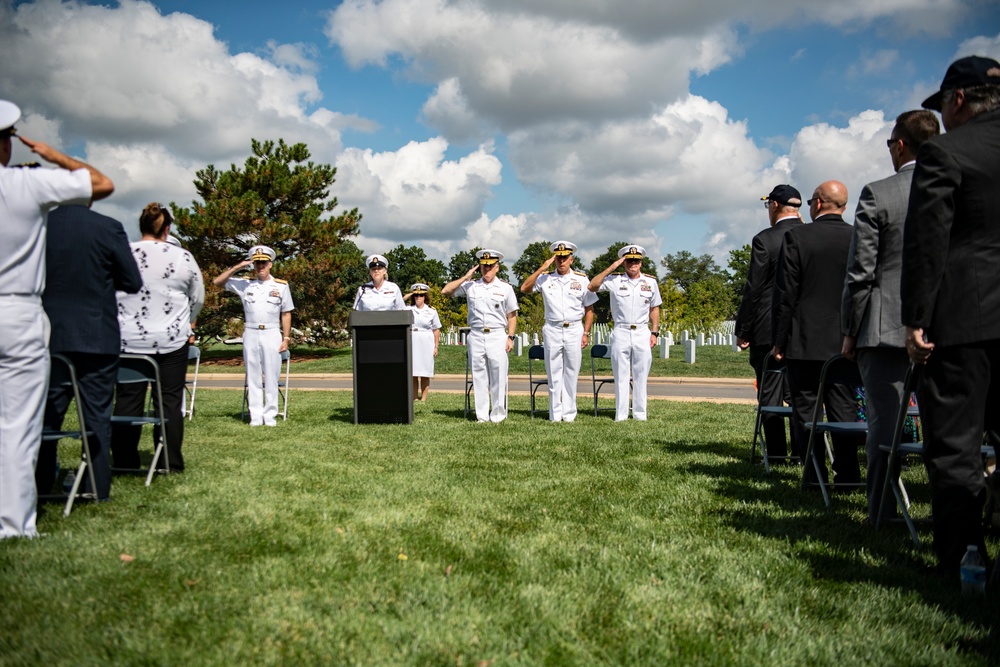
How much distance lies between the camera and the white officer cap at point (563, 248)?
35.0ft

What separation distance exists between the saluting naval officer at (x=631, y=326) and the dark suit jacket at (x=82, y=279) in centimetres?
685

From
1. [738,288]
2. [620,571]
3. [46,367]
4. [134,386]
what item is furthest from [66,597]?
[738,288]

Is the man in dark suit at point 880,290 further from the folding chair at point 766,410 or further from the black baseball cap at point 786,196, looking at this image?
the black baseball cap at point 786,196

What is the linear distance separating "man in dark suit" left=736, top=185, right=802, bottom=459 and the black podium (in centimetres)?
457

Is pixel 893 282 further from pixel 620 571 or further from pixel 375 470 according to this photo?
pixel 375 470

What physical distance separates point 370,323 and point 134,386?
414cm

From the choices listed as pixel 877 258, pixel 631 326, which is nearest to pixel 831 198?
pixel 877 258

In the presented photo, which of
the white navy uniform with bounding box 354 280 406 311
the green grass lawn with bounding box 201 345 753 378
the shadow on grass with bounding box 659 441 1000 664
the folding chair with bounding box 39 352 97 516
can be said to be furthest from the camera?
the green grass lawn with bounding box 201 345 753 378

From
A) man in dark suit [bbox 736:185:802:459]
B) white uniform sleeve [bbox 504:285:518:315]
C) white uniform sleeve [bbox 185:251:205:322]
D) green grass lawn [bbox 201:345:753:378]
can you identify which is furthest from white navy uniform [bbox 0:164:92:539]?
green grass lawn [bbox 201:345:753:378]

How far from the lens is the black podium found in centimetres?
1035

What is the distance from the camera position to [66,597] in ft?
11.1

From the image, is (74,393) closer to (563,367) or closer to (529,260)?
(563,367)

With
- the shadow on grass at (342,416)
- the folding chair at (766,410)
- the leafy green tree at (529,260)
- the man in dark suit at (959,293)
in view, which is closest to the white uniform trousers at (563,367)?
the shadow on grass at (342,416)

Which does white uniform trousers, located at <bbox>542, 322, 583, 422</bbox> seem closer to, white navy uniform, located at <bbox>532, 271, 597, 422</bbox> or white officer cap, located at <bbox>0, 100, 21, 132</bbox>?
white navy uniform, located at <bbox>532, 271, 597, 422</bbox>
